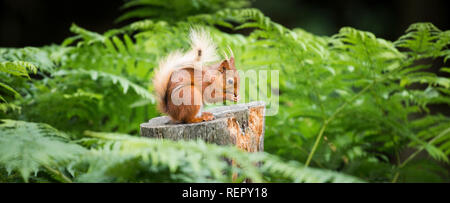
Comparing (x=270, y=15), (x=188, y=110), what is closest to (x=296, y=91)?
(x=188, y=110)

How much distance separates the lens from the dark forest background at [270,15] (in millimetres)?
4137

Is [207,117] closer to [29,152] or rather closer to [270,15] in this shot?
[29,152]

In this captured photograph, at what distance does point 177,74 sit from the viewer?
154cm

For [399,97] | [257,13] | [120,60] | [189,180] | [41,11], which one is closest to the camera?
[189,180]

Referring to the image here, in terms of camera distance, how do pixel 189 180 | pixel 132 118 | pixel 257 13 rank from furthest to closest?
1. pixel 132 118
2. pixel 257 13
3. pixel 189 180

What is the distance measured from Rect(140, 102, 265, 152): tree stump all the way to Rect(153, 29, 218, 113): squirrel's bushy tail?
0.15 meters

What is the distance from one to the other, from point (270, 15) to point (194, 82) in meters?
3.15

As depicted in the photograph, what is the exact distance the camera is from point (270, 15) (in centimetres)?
441

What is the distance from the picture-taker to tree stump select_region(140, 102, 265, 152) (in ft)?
4.87

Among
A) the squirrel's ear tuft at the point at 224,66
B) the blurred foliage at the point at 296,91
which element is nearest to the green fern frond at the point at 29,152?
the blurred foliage at the point at 296,91

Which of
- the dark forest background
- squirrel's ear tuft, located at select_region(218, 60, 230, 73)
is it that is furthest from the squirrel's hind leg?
the dark forest background
